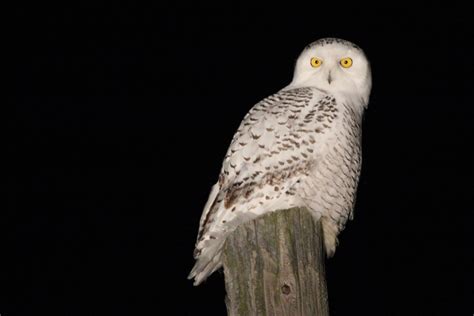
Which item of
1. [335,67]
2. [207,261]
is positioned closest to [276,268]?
[207,261]

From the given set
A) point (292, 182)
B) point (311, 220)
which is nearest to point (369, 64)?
point (292, 182)

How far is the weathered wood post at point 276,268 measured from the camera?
1.78 meters

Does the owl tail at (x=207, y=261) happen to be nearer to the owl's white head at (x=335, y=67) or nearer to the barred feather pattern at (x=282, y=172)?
the barred feather pattern at (x=282, y=172)

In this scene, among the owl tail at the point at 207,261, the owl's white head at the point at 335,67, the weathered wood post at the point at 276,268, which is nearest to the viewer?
the weathered wood post at the point at 276,268

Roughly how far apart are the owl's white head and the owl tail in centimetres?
87

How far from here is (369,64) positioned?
2973mm

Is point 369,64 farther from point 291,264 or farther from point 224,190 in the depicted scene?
point 291,264

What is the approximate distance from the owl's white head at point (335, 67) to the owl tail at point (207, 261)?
2.87ft

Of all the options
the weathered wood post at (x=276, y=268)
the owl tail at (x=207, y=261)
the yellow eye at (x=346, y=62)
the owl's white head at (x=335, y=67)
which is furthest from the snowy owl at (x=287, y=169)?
the weathered wood post at (x=276, y=268)

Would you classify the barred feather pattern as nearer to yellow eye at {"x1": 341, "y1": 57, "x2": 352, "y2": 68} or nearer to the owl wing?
the owl wing

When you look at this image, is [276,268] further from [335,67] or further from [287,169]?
[335,67]

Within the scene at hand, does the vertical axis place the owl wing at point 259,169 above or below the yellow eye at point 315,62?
below

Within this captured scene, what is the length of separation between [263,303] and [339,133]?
2.86 feet

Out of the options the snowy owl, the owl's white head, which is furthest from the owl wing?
the owl's white head
